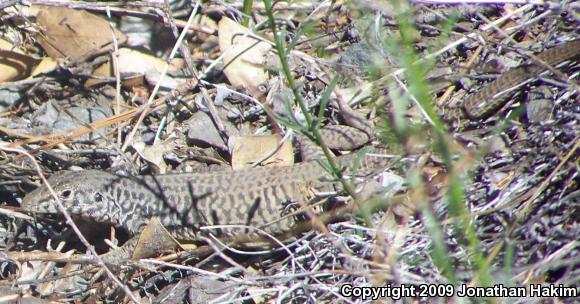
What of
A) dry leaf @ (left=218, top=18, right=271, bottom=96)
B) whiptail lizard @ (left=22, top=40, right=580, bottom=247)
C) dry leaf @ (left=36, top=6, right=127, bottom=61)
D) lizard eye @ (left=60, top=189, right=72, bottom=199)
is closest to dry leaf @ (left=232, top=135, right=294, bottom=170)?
whiptail lizard @ (left=22, top=40, right=580, bottom=247)

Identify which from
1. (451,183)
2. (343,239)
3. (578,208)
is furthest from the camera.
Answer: (343,239)

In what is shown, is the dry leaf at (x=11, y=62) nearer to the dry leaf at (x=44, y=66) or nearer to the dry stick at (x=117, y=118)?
the dry leaf at (x=44, y=66)

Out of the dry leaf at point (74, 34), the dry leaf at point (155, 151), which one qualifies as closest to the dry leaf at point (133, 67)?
the dry leaf at point (74, 34)

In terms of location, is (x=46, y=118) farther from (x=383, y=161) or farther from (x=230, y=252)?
(x=383, y=161)

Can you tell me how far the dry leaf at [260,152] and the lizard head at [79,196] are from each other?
783mm

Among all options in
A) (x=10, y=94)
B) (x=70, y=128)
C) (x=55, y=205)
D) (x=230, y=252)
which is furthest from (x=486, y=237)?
(x=10, y=94)

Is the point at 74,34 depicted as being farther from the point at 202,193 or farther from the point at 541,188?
the point at 541,188

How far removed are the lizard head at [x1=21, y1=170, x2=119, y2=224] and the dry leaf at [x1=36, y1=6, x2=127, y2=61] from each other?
948mm

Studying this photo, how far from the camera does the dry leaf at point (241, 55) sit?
4582mm

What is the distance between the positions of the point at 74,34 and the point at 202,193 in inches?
59.0

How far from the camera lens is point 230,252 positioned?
403 centimetres

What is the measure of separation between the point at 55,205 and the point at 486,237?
237 centimetres

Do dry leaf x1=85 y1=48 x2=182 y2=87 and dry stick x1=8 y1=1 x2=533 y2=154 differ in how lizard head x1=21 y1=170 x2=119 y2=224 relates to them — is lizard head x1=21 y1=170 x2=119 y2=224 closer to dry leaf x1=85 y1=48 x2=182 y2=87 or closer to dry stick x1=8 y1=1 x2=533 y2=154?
dry stick x1=8 y1=1 x2=533 y2=154

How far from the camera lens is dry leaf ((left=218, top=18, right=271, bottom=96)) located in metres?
4.58
